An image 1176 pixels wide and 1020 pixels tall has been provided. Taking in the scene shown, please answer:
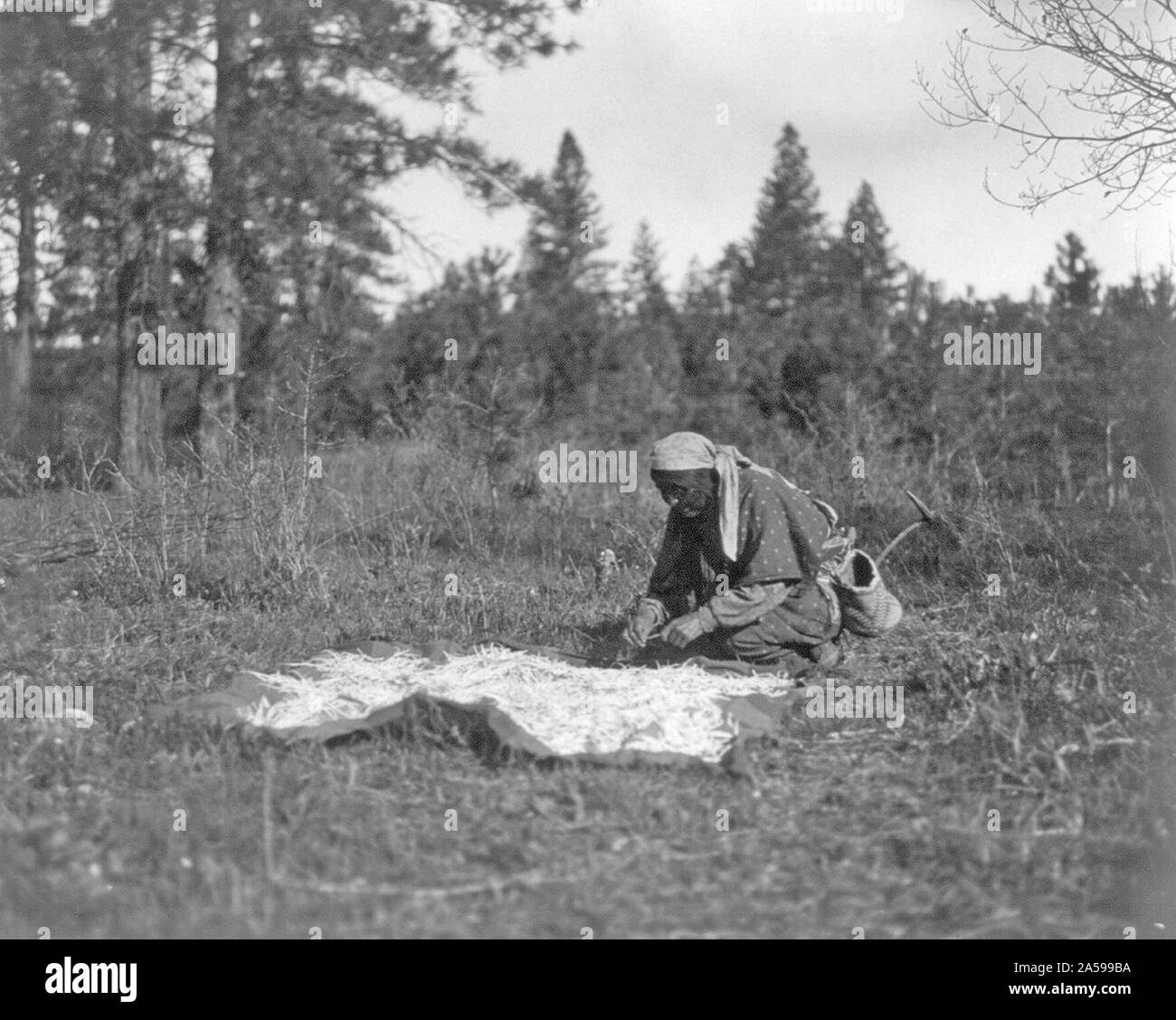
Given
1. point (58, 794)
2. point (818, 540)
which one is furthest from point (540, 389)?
point (58, 794)

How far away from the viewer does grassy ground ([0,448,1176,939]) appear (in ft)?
11.0

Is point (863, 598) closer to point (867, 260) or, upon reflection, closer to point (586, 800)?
point (586, 800)

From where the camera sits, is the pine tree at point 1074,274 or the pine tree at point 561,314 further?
the pine tree at point 1074,274

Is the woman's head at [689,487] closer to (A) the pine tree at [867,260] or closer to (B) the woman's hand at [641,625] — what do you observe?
(B) the woman's hand at [641,625]

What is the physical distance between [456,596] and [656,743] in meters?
3.02

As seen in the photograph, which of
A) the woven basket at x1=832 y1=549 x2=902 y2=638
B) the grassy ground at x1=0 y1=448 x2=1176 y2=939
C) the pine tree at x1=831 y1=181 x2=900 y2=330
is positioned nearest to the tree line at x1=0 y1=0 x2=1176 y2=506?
the grassy ground at x1=0 y1=448 x2=1176 y2=939

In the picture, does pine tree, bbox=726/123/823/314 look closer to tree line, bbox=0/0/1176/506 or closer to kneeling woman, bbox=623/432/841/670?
tree line, bbox=0/0/1176/506

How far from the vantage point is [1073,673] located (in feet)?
17.6

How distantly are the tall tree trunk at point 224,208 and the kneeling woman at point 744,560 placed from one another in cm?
709

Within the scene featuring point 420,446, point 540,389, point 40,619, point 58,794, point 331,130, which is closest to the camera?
point 58,794

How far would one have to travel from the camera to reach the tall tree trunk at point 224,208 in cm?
1248

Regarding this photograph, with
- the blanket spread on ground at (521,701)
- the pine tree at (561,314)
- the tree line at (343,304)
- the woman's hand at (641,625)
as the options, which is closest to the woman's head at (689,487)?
the woman's hand at (641,625)

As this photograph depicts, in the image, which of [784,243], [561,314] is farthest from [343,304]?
[784,243]
